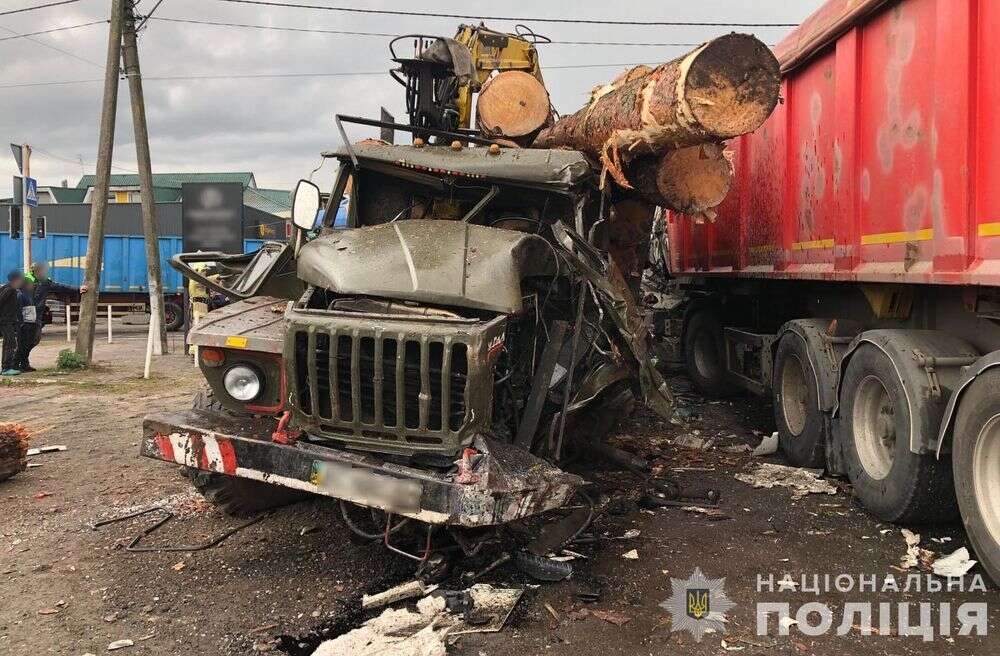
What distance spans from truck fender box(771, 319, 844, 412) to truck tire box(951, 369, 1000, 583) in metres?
1.49

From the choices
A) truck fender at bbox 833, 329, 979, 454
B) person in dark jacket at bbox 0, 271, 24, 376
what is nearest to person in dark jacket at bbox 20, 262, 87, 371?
person in dark jacket at bbox 0, 271, 24, 376

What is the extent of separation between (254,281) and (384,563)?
86.7 inches

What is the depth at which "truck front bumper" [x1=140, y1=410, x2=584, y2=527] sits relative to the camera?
3.00 m

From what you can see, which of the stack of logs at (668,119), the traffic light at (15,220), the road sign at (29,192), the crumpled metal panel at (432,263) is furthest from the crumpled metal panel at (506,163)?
the traffic light at (15,220)

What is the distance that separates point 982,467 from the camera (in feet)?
11.3

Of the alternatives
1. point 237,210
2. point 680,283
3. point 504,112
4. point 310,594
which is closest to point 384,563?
point 310,594

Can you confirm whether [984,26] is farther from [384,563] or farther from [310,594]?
[310,594]

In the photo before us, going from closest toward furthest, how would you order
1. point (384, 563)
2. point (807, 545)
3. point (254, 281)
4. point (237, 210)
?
point (384, 563)
point (807, 545)
point (254, 281)
point (237, 210)

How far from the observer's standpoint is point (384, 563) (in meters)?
3.79

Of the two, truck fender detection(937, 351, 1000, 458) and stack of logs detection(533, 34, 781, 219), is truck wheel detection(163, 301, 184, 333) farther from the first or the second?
truck fender detection(937, 351, 1000, 458)

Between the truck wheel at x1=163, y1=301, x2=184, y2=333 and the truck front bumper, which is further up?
the truck wheel at x1=163, y1=301, x2=184, y2=333

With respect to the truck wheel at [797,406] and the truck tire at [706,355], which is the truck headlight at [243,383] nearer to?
the truck wheel at [797,406]

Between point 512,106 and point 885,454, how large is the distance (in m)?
3.77

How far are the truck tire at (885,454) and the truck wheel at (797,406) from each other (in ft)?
1.32
